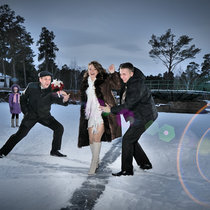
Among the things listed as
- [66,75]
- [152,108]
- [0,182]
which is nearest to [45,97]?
[0,182]

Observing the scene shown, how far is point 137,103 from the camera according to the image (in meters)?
3.76

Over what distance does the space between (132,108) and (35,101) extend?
6.99ft

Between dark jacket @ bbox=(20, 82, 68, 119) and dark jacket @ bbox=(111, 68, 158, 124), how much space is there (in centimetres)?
180

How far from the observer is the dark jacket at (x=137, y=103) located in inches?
140

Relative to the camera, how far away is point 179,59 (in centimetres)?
3747

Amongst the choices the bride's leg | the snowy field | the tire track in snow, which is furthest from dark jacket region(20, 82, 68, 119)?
the tire track in snow

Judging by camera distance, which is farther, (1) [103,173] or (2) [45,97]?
(2) [45,97]

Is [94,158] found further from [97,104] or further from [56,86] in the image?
[56,86]

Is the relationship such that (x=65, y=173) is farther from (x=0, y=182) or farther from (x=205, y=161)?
(x=205, y=161)

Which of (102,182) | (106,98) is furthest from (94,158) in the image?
(106,98)

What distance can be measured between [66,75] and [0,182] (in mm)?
71556

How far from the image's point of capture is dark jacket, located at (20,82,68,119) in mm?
4750

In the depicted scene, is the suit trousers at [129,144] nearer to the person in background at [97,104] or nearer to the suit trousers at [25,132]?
the person in background at [97,104]

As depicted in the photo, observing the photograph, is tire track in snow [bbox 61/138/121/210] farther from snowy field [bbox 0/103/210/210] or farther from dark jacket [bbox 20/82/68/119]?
dark jacket [bbox 20/82/68/119]
